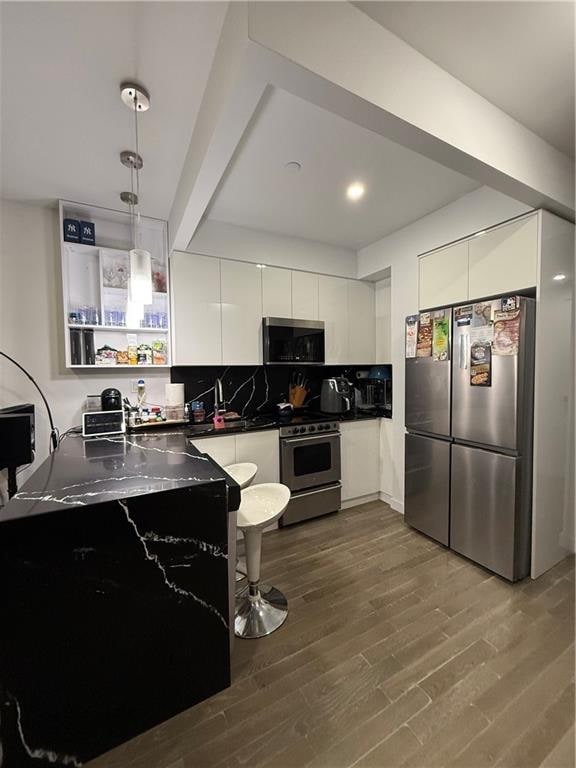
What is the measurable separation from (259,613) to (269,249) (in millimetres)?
2868

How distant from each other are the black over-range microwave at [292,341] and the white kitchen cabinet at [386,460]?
929 mm

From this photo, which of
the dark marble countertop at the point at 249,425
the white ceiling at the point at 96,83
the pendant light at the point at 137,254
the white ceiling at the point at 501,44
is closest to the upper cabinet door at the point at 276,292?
the dark marble countertop at the point at 249,425

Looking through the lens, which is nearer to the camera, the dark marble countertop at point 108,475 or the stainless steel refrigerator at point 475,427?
the dark marble countertop at point 108,475

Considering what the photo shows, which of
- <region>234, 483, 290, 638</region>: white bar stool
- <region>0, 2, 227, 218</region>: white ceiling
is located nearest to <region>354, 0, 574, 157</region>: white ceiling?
<region>0, 2, 227, 218</region>: white ceiling

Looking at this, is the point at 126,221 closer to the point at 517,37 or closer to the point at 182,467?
the point at 182,467

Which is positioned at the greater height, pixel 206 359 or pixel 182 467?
pixel 206 359

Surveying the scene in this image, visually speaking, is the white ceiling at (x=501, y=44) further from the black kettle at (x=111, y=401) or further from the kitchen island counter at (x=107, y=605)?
the black kettle at (x=111, y=401)

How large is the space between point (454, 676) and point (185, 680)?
1201mm

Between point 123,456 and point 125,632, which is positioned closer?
point 125,632

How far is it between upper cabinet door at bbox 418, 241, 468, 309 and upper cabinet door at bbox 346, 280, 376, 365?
87cm

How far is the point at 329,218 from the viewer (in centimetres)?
269

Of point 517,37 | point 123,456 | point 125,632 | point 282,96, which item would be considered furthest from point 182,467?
point 517,37

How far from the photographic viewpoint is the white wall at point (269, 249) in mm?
2748

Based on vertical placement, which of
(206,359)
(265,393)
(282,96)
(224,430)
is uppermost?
(282,96)
